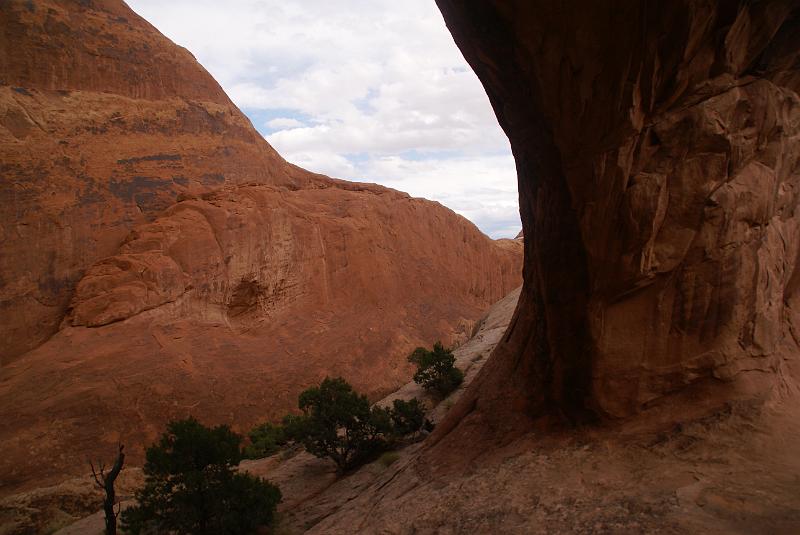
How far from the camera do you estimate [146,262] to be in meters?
17.6

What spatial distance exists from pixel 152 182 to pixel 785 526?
2037cm

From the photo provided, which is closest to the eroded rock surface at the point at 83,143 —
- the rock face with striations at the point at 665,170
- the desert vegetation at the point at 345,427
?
the desert vegetation at the point at 345,427

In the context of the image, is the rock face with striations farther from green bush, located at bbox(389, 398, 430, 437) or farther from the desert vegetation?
green bush, located at bbox(389, 398, 430, 437)

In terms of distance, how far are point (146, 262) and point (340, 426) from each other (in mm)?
9180

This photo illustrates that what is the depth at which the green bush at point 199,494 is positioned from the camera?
9.50 m

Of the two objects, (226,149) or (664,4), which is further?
(226,149)

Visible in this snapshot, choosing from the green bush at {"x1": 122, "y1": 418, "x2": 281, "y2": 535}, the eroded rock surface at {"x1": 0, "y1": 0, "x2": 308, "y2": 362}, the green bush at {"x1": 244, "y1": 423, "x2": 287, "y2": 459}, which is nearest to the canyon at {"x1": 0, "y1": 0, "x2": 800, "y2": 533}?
the eroded rock surface at {"x1": 0, "y1": 0, "x2": 308, "y2": 362}

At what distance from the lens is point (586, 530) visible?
5832 millimetres

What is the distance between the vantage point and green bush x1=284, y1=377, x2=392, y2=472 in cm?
1284

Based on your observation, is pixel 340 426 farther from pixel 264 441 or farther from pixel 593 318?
pixel 593 318

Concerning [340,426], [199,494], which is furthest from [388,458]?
[199,494]

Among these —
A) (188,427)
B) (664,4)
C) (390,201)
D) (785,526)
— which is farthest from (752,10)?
(390,201)

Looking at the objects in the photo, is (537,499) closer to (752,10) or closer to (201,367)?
(752,10)

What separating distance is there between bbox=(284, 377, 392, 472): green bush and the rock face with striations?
21.4ft
